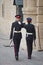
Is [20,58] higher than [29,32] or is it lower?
lower

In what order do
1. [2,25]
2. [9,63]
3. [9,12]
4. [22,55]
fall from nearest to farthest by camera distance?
[9,63] < [22,55] < [9,12] < [2,25]

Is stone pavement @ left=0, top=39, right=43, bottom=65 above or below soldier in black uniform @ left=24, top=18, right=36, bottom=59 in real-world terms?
below

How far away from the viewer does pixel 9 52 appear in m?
16.4

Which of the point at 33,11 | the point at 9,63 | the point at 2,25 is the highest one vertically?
the point at 33,11

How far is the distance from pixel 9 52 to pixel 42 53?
1476mm

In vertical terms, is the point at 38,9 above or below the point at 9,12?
above

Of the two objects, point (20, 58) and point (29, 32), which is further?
A: point (20, 58)

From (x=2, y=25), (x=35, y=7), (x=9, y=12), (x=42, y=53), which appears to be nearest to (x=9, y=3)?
(x=9, y=12)

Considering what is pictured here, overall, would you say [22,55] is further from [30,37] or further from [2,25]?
[2,25]

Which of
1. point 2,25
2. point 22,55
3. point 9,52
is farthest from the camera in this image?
point 2,25

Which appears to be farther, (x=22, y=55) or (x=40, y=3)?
(x=40, y=3)

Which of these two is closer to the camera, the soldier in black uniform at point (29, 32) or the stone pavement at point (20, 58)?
the stone pavement at point (20, 58)

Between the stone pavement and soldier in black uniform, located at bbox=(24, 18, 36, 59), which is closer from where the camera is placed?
the stone pavement

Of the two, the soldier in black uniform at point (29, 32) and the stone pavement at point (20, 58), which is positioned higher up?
the soldier in black uniform at point (29, 32)
